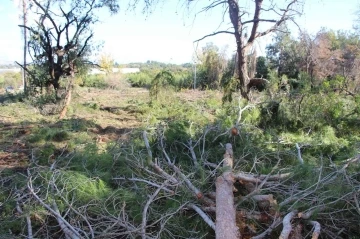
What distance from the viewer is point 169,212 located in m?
3.07

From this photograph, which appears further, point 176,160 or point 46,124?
point 46,124

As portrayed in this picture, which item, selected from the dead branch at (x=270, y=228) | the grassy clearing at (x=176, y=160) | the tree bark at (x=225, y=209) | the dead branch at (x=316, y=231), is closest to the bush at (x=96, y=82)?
the grassy clearing at (x=176, y=160)

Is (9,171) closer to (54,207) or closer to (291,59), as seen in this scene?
(54,207)

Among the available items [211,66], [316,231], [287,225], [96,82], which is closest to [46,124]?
[287,225]

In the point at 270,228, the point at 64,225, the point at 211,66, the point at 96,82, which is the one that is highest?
the point at 211,66

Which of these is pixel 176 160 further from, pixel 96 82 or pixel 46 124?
pixel 96 82

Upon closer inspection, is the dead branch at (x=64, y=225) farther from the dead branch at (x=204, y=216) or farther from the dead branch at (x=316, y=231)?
the dead branch at (x=316, y=231)

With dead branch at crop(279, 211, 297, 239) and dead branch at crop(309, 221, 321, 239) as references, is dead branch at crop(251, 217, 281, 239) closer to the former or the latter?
dead branch at crop(279, 211, 297, 239)

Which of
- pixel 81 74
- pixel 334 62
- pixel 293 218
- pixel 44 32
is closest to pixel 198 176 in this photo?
pixel 293 218

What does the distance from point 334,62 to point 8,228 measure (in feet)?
61.1

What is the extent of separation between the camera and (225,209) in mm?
2867

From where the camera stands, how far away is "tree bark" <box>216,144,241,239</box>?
258 cm

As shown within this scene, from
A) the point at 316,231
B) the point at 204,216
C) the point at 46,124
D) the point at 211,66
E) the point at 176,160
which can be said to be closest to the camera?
the point at 316,231

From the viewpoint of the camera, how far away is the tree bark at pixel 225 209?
8.46ft
